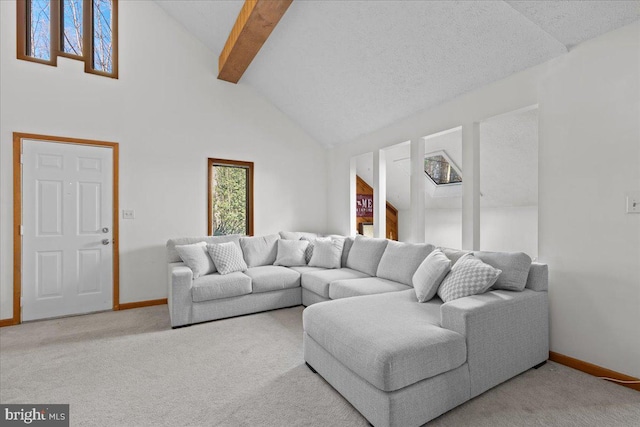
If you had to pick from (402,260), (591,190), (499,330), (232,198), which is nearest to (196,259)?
(232,198)

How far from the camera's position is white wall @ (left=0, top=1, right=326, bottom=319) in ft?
11.0

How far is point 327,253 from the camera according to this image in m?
4.05

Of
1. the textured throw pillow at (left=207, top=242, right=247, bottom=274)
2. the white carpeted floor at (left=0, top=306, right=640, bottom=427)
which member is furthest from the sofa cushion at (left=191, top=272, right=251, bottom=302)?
the white carpeted floor at (left=0, top=306, right=640, bottom=427)

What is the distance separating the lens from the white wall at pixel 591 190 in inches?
81.0

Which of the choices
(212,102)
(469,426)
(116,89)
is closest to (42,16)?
(116,89)

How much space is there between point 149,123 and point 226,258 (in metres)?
2.01

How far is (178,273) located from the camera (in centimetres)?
321

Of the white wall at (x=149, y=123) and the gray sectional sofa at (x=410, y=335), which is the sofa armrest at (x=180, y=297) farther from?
the white wall at (x=149, y=123)

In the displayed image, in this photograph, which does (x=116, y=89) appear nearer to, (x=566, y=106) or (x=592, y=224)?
(x=566, y=106)

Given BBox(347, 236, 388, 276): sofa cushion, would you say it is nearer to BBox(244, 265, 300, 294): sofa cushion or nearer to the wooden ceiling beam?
BBox(244, 265, 300, 294): sofa cushion

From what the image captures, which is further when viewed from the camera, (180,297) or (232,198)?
(232,198)

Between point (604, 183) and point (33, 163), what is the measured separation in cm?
518

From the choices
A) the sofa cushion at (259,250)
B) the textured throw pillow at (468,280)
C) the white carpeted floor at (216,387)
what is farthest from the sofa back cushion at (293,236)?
the textured throw pillow at (468,280)

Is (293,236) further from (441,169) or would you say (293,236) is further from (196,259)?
(441,169)
